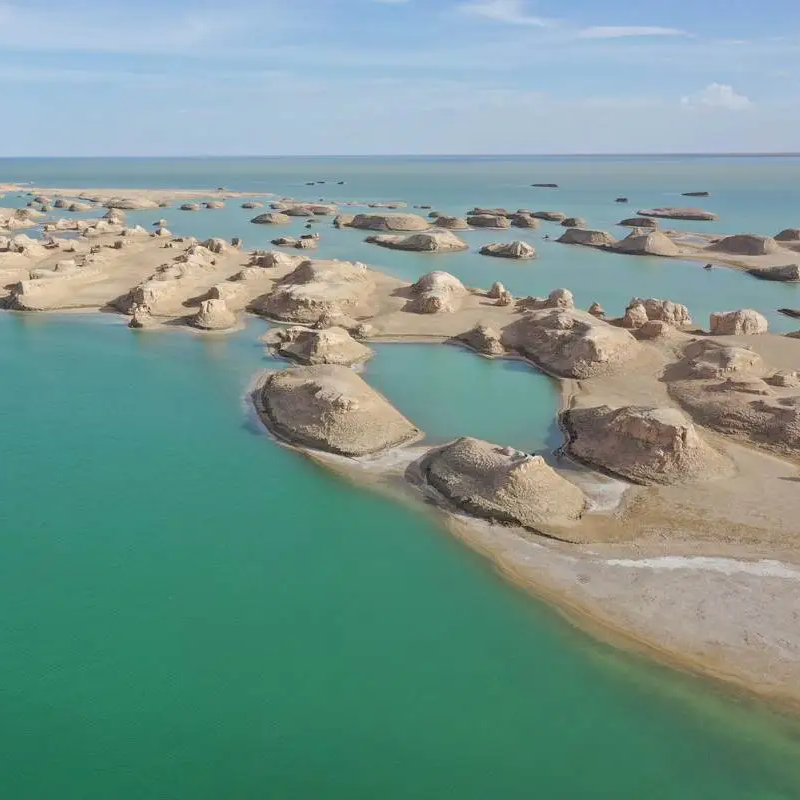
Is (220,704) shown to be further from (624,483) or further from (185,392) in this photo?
(185,392)

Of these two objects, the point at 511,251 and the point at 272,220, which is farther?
the point at 272,220

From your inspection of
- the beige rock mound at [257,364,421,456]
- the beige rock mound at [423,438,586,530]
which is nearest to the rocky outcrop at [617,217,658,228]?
the beige rock mound at [257,364,421,456]

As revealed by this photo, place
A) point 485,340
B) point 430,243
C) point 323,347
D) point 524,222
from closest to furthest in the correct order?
point 323,347 < point 485,340 < point 430,243 < point 524,222

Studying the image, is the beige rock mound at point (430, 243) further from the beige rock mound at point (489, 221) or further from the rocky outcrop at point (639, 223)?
the rocky outcrop at point (639, 223)

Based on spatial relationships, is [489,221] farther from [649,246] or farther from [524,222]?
[649,246]

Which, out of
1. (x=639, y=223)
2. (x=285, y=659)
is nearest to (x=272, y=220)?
(x=639, y=223)

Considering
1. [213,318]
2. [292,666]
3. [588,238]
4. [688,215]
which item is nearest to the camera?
[292,666]

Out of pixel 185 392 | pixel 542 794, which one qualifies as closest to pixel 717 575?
pixel 542 794
